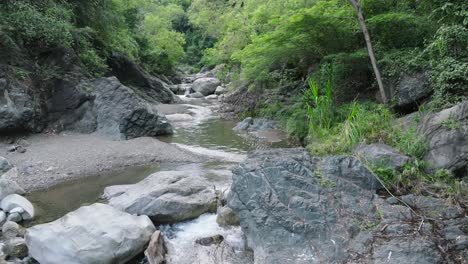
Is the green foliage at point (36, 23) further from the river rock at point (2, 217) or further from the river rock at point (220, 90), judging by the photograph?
the river rock at point (220, 90)

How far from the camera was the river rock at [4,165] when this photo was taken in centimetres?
898

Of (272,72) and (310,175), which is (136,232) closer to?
(310,175)

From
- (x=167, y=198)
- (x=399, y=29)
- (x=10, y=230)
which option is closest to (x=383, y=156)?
(x=167, y=198)

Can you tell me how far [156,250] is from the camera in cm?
582

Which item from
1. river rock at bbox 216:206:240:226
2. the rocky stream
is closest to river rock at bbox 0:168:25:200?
the rocky stream

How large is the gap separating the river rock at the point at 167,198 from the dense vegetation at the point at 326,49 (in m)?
2.41

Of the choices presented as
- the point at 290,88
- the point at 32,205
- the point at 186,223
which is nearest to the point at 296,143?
the point at 290,88

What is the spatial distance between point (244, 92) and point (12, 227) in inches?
518

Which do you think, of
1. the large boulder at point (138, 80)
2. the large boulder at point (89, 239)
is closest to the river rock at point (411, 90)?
Answer: the large boulder at point (89, 239)

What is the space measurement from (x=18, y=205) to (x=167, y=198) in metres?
2.71

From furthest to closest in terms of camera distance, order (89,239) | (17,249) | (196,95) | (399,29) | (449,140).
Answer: (196,95) → (399,29) → (449,140) → (17,249) → (89,239)

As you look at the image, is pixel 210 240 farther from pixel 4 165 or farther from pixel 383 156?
pixel 4 165

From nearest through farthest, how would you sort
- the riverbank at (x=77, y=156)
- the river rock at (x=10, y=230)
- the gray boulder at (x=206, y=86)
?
Result: the river rock at (x=10, y=230) → the riverbank at (x=77, y=156) → the gray boulder at (x=206, y=86)

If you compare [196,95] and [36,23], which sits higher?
[36,23]
